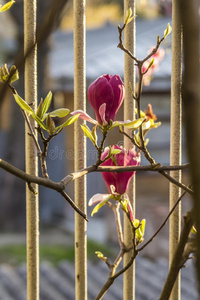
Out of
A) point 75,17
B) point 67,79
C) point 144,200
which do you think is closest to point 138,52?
point 67,79

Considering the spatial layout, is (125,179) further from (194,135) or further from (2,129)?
(2,129)

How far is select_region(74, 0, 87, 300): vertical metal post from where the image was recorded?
743 mm

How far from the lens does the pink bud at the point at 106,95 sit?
62cm

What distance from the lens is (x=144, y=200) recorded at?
5258 mm

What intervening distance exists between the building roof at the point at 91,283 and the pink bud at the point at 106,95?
2073mm

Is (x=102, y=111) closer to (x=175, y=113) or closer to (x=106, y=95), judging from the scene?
(x=106, y=95)

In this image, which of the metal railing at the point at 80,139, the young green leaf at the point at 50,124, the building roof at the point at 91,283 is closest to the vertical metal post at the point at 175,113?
the metal railing at the point at 80,139

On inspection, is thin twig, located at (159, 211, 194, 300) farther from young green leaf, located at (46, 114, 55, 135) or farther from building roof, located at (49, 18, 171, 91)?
building roof, located at (49, 18, 171, 91)

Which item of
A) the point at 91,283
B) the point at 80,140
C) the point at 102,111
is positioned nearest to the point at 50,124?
the point at 102,111

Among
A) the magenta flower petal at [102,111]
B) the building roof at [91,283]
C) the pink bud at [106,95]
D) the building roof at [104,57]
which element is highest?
the building roof at [104,57]

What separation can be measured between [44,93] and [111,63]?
981 millimetres

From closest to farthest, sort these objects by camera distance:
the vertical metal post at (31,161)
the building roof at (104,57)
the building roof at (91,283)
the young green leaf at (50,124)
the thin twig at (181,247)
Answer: the thin twig at (181,247)
the young green leaf at (50,124)
the vertical metal post at (31,161)
the building roof at (91,283)
the building roof at (104,57)

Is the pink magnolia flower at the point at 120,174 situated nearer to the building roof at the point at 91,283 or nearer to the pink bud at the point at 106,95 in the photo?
the pink bud at the point at 106,95

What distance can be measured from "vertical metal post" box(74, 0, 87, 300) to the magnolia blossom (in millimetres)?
124
